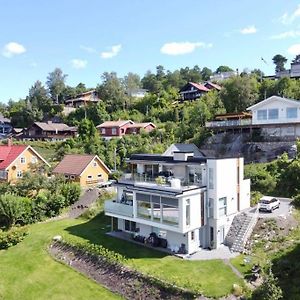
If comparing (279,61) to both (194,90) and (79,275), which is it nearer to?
(194,90)

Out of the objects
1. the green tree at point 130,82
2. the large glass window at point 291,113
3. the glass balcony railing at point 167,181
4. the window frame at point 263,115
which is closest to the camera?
the glass balcony railing at point 167,181

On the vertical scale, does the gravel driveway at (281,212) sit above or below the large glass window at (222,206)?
below

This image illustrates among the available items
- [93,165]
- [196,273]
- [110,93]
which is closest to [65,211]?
[93,165]

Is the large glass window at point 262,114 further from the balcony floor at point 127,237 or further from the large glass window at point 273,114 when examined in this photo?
the balcony floor at point 127,237

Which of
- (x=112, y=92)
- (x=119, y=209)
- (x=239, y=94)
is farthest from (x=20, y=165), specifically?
(x=112, y=92)

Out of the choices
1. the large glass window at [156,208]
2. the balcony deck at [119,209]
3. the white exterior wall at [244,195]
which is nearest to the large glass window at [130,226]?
the balcony deck at [119,209]

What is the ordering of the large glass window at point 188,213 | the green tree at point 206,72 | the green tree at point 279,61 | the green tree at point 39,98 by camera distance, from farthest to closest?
the green tree at point 206,72
the green tree at point 279,61
the green tree at point 39,98
the large glass window at point 188,213

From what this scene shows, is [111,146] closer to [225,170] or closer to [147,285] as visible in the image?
[225,170]

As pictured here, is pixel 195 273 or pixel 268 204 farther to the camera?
pixel 268 204
